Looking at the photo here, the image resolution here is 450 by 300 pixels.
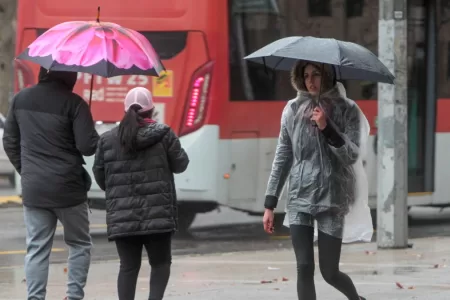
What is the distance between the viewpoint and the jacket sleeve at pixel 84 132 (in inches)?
314

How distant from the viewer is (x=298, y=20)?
47.1 feet

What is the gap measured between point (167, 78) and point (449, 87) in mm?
4049

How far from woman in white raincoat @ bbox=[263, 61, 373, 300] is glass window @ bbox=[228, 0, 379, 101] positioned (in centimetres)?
610

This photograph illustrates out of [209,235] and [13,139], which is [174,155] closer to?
[13,139]

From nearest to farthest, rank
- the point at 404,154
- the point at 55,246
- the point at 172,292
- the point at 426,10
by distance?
the point at 172,292, the point at 404,154, the point at 55,246, the point at 426,10

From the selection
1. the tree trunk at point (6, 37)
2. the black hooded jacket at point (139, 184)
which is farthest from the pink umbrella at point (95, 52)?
the tree trunk at point (6, 37)

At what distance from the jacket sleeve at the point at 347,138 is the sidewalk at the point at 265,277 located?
2.07 meters

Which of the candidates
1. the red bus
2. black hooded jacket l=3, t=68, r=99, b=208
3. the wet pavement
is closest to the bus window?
the red bus

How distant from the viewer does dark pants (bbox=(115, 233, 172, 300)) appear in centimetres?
772

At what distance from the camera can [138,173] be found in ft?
24.8

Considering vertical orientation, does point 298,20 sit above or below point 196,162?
above

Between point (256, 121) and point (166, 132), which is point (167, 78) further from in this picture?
point (166, 132)

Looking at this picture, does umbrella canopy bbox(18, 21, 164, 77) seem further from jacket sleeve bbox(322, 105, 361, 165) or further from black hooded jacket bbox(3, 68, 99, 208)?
jacket sleeve bbox(322, 105, 361, 165)

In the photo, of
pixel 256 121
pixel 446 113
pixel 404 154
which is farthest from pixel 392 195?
pixel 446 113
